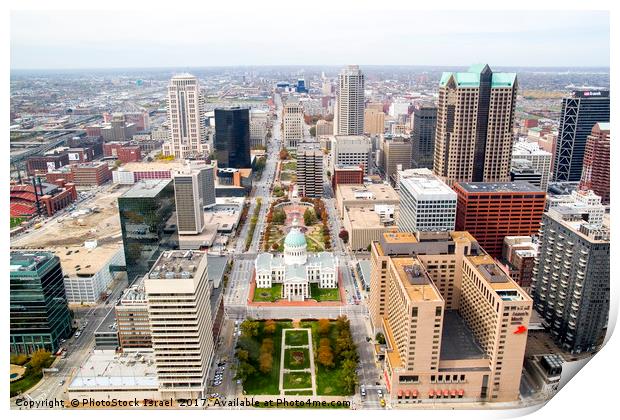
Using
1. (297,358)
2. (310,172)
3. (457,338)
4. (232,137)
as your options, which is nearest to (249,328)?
(297,358)

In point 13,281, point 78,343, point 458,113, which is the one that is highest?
Result: point 458,113

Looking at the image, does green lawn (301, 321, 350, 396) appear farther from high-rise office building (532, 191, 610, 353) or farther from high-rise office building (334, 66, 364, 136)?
high-rise office building (334, 66, 364, 136)

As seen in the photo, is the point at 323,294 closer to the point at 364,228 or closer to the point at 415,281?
the point at 364,228

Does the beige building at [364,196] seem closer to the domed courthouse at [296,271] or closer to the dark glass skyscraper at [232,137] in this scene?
the domed courthouse at [296,271]

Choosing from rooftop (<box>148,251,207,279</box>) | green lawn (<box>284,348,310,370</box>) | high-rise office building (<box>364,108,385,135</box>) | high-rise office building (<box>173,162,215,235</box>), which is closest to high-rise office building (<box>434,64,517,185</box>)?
high-rise office building (<box>173,162,215,235</box>)

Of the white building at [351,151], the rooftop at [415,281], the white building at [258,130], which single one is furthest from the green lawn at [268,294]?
the white building at [258,130]

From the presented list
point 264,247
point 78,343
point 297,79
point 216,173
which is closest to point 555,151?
point 264,247

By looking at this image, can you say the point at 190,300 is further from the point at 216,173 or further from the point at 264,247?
the point at 216,173
